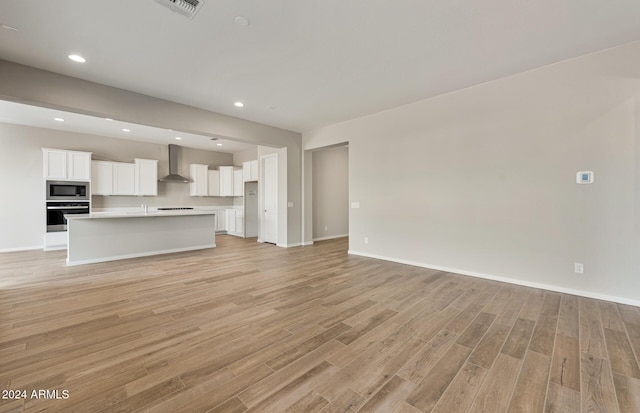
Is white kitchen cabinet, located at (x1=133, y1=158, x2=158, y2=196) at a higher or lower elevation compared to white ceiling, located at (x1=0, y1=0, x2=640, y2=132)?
lower

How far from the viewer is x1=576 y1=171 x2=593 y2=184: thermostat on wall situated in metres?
3.15

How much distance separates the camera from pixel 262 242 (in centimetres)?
735

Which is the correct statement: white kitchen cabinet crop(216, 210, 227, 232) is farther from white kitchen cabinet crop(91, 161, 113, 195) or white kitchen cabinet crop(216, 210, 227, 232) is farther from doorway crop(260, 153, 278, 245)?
white kitchen cabinet crop(91, 161, 113, 195)

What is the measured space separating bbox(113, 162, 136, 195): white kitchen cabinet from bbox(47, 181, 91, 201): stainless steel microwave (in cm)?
65

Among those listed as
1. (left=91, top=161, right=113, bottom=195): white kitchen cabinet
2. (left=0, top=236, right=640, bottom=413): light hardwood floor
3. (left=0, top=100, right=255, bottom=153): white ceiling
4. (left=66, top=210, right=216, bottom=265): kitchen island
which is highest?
(left=0, top=100, right=255, bottom=153): white ceiling

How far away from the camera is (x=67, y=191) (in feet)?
21.4

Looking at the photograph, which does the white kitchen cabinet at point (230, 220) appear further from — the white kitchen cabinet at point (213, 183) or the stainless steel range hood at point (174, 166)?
the stainless steel range hood at point (174, 166)

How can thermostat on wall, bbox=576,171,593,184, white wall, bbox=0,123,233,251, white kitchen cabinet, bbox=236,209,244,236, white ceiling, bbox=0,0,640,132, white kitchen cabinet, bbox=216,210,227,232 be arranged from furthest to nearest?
white kitchen cabinet, bbox=216,210,227,232 → white kitchen cabinet, bbox=236,209,244,236 → white wall, bbox=0,123,233,251 → thermostat on wall, bbox=576,171,593,184 → white ceiling, bbox=0,0,640,132

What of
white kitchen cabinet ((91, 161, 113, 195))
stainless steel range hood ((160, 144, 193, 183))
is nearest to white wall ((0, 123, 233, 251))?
white kitchen cabinet ((91, 161, 113, 195))

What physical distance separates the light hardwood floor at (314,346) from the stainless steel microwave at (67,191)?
11.5ft

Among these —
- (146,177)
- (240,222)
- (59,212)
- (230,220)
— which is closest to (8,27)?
(59,212)

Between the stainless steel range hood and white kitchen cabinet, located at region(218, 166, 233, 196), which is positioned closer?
the stainless steel range hood

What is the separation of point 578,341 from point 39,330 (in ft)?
15.8

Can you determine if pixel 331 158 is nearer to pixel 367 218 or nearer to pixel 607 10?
pixel 367 218
